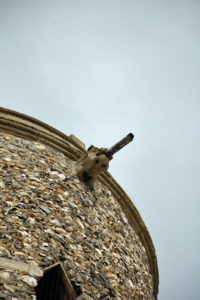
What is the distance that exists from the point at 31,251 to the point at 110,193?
320 centimetres

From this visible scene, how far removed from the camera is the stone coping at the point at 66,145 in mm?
7148

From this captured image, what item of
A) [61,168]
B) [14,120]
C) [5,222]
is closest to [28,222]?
[5,222]

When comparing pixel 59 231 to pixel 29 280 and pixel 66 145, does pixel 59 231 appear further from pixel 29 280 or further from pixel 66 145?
pixel 66 145

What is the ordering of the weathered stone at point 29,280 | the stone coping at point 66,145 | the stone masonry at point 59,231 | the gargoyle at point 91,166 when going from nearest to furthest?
1. the weathered stone at point 29,280
2. the stone masonry at point 59,231
3. the gargoyle at point 91,166
4. the stone coping at point 66,145

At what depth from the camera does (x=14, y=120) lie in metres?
7.22

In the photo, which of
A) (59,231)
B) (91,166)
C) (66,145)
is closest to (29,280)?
(59,231)

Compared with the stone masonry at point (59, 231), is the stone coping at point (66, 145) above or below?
above

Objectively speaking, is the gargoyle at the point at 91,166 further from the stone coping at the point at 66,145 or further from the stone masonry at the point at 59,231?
the stone coping at the point at 66,145

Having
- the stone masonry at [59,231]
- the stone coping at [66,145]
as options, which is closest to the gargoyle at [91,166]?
the stone masonry at [59,231]

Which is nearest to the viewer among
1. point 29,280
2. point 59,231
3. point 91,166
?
point 29,280

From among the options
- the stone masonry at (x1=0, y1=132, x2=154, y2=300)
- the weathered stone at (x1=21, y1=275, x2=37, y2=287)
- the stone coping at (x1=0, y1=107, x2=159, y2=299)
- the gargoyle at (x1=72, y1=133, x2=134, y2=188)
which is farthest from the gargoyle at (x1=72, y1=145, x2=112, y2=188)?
the weathered stone at (x1=21, y1=275, x2=37, y2=287)

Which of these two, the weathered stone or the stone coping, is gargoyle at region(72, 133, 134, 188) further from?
the weathered stone

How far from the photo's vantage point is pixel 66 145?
758 cm

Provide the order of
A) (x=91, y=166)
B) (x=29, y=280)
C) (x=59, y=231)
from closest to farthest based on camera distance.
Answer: (x=29, y=280) < (x=59, y=231) < (x=91, y=166)
